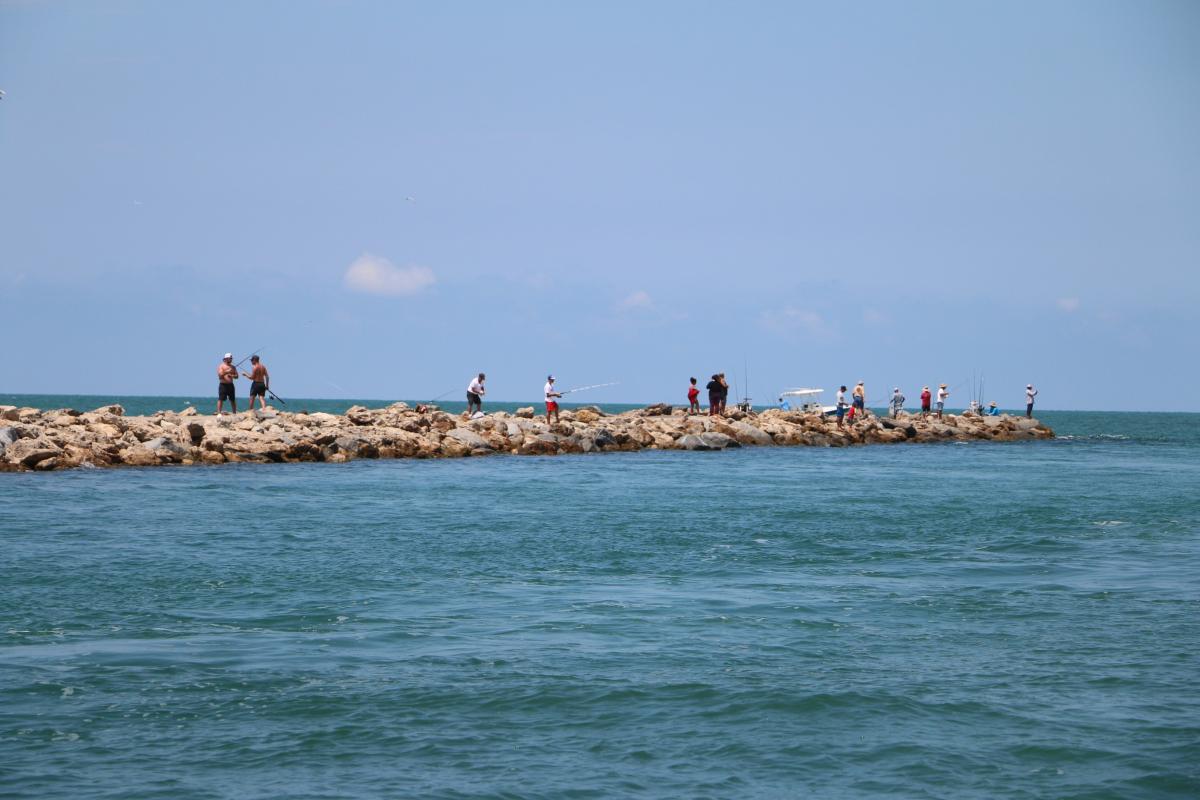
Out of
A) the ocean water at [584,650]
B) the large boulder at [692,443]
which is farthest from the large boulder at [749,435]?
the ocean water at [584,650]

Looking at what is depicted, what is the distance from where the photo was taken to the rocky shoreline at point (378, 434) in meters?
30.1

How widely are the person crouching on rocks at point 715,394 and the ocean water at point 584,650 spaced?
23.2 meters

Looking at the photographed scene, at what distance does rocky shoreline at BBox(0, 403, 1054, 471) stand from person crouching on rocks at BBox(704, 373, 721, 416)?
3.93 feet

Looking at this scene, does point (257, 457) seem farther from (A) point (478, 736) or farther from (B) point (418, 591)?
(A) point (478, 736)

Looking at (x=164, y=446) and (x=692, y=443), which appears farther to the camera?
(x=692, y=443)

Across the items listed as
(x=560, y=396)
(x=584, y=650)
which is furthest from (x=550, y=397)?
(x=584, y=650)

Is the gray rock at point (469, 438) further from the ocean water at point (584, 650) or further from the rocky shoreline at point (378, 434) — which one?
the ocean water at point (584, 650)

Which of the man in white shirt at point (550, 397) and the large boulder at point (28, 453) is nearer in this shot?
the large boulder at point (28, 453)

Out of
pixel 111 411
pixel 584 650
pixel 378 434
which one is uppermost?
pixel 111 411

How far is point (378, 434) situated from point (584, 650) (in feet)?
83.7

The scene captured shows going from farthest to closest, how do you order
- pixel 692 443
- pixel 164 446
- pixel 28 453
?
pixel 692 443
pixel 164 446
pixel 28 453

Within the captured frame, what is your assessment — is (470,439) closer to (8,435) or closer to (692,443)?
(692,443)

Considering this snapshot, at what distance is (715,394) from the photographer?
A: 161ft

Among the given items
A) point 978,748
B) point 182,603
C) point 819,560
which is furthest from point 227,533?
point 978,748
